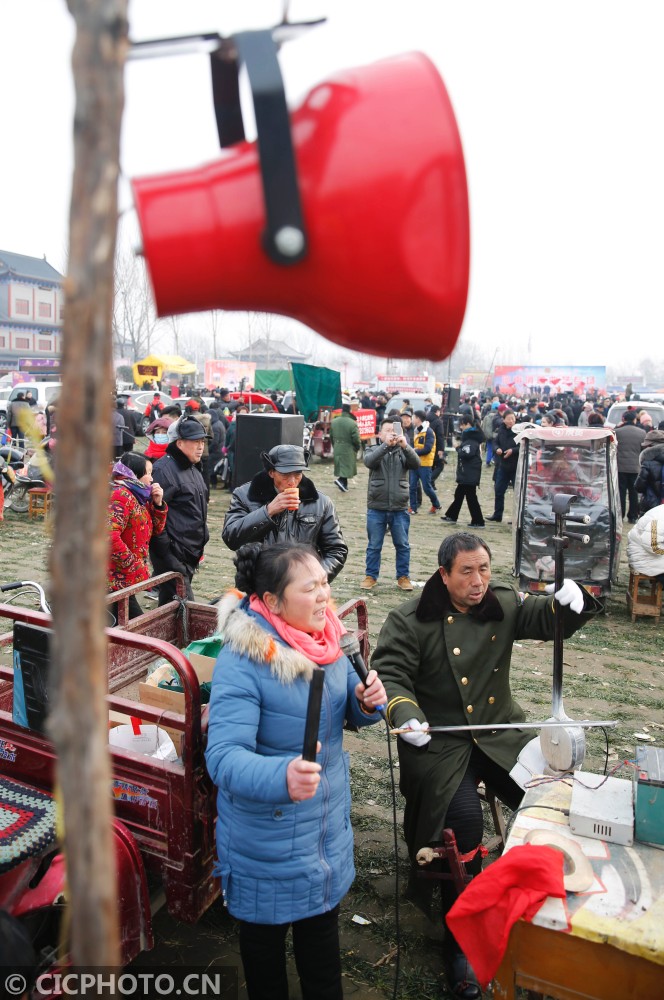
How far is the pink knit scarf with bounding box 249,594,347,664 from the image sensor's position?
2.47 metres

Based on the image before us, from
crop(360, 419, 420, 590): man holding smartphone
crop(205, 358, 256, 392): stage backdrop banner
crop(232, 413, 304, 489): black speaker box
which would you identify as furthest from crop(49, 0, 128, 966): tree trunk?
crop(205, 358, 256, 392): stage backdrop banner

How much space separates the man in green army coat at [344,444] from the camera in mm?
14812

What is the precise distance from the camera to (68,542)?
726 mm

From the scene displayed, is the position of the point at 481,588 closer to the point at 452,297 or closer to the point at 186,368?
the point at 452,297

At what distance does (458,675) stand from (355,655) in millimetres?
931

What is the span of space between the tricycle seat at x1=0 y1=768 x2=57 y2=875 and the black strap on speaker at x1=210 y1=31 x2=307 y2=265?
2.10 metres

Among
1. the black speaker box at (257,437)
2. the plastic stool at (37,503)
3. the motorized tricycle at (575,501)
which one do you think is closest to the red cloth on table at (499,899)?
the motorized tricycle at (575,501)

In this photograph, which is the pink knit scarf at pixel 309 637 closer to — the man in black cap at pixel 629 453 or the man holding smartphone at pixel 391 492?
the man holding smartphone at pixel 391 492

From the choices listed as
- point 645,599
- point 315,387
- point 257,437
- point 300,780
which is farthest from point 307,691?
point 315,387

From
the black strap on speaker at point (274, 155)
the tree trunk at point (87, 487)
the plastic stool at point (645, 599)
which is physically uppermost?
the black strap on speaker at point (274, 155)

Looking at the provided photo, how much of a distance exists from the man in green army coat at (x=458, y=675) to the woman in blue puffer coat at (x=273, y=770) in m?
0.72

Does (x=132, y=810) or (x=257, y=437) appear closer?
(x=132, y=810)

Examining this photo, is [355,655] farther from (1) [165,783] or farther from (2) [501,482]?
(2) [501,482]

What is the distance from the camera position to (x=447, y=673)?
3.31 metres
